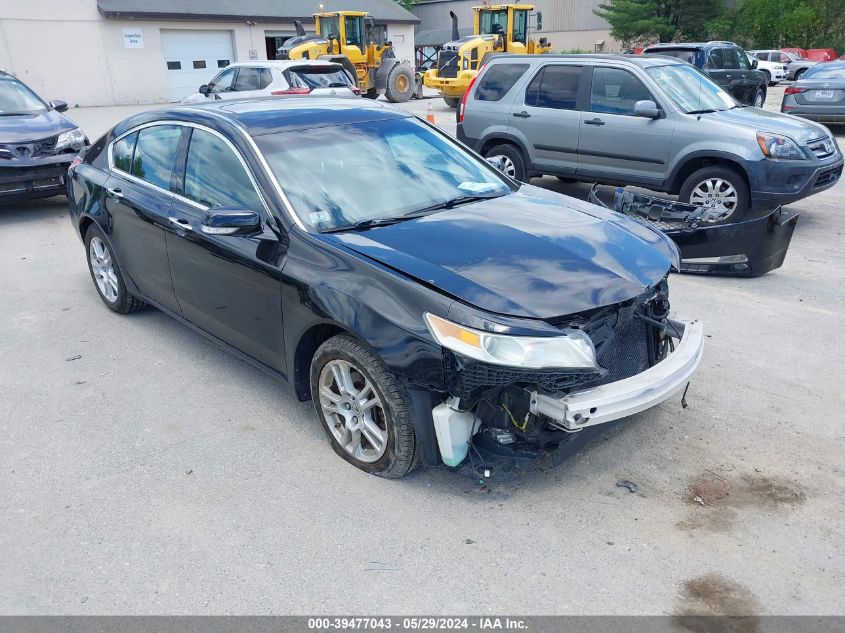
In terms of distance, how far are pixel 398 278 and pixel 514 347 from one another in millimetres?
632

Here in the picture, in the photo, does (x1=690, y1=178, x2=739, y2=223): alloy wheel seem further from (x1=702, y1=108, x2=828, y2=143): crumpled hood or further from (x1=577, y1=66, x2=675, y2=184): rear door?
(x1=702, y1=108, x2=828, y2=143): crumpled hood

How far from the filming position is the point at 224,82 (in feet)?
51.3

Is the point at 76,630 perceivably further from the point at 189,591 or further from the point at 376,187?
the point at 376,187

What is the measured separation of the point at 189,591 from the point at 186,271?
219 centimetres

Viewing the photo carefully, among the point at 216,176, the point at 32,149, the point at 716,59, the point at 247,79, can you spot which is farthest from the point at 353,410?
the point at 716,59

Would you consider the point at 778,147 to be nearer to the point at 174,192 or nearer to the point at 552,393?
the point at 552,393

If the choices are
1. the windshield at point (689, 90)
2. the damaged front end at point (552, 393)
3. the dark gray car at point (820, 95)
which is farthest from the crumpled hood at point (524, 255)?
the dark gray car at point (820, 95)

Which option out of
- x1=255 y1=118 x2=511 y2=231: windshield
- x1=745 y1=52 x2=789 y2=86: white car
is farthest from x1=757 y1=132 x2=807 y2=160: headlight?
x1=745 y1=52 x2=789 y2=86: white car

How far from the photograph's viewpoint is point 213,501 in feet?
11.1

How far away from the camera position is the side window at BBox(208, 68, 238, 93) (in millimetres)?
15367

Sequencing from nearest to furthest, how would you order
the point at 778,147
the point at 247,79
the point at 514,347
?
the point at 514,347 < the point at 778,147 < the point at 247,79

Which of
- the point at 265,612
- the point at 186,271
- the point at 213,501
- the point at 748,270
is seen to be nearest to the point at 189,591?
the point at 265,612

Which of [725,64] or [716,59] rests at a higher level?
[716,59]

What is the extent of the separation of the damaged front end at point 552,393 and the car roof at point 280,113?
6.51 ft
